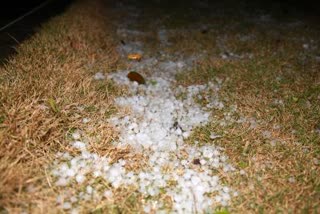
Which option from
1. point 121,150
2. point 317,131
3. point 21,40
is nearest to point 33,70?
point 21,40

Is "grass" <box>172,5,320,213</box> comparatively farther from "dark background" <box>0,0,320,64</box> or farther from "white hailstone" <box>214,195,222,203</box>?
"dark background" <box>0,0,320,64</box>

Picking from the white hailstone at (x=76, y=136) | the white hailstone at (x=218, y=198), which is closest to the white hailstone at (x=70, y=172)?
the white hailstone at (x=76, y=136)

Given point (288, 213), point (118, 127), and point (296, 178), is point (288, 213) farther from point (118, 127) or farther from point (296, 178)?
point (118, 127)

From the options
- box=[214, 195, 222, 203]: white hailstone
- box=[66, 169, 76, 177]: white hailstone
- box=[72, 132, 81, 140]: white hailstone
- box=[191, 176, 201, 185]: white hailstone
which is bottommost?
box=[214, 195, 222, 203]: white hailstone

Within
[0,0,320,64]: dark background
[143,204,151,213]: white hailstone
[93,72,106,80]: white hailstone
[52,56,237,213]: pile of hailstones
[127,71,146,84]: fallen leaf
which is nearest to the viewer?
[143,204,151,213]: white hailstone

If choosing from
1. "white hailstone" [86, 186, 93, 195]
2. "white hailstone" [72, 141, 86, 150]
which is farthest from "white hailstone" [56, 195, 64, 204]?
"white hailstone" [72, 141, 86, 150]

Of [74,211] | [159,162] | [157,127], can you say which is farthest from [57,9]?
[74,211]

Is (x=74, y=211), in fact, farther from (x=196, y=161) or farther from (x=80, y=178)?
(x=196, y=161)
